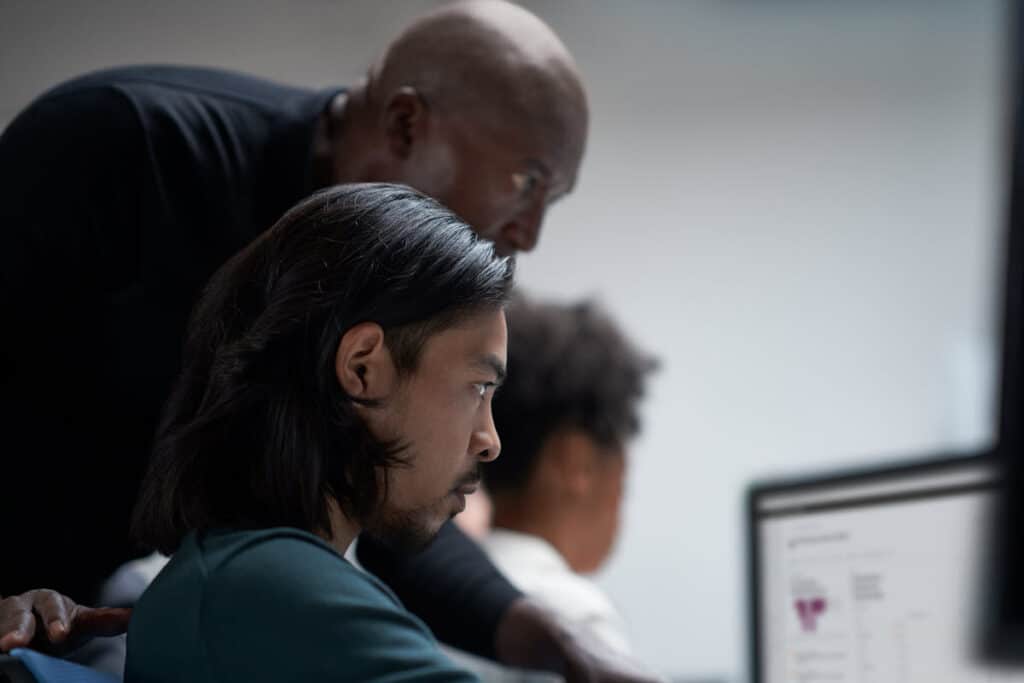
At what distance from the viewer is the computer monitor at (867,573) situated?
1.20 metres

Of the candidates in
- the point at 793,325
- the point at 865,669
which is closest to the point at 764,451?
the point at 793,325

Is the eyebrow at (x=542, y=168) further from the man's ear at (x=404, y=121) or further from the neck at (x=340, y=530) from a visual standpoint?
the neck at (x=340, y=530)

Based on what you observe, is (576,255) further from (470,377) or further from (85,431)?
(470,377)

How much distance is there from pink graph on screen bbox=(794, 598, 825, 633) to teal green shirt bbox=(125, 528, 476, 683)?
58 cm

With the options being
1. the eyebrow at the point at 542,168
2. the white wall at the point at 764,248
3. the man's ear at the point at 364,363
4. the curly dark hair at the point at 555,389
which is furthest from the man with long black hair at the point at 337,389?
the white wall at the point at 764,248

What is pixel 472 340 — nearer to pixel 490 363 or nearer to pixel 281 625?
pixel 490 363

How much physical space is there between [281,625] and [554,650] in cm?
A: 50

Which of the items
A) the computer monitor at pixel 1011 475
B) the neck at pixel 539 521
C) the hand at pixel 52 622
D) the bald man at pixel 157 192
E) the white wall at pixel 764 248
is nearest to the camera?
the computer monitor at pixel 1011 475

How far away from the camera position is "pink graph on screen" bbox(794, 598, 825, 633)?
50.8 inches

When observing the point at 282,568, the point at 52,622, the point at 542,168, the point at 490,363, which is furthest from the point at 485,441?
the point at 542,168

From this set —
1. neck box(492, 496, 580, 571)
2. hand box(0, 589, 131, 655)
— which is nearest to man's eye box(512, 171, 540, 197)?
hand box(0, 589, 131, 655)

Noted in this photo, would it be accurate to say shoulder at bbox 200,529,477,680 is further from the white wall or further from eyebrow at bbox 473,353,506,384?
the white wall

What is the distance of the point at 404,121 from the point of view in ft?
4.27

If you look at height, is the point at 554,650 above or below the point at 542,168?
below
